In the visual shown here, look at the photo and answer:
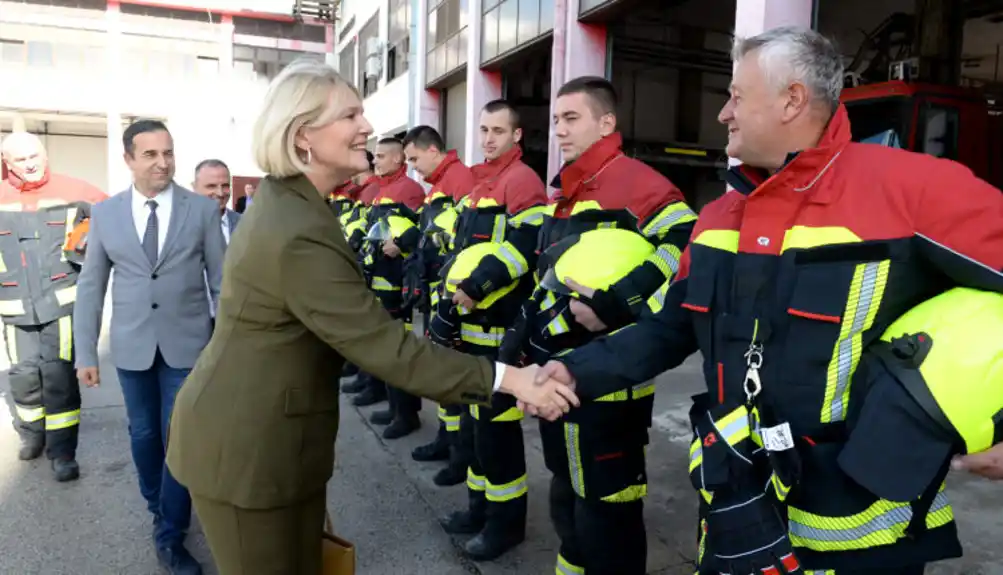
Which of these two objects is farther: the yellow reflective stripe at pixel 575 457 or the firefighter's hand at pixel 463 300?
the firefighter's hand at pixel 463 300

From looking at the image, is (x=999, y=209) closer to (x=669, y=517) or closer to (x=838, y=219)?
(x=838, y=219)

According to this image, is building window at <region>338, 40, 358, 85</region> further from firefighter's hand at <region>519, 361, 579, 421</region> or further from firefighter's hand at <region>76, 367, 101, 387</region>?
firefighter's hand at <region>519, 361, 579, 421</region>

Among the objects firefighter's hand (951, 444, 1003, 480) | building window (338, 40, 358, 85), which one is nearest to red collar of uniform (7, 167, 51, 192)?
firefighter's hand (951, 444, 1003, 480)

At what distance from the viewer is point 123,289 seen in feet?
11.1

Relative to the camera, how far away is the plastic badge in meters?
1.59

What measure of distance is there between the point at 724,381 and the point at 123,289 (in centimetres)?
292

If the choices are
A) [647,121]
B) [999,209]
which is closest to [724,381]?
[999,209]

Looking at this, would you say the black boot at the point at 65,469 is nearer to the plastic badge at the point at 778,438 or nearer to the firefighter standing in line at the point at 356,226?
the firefighter standing in line at the point at 356,226

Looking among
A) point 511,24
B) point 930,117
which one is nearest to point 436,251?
point 930,117

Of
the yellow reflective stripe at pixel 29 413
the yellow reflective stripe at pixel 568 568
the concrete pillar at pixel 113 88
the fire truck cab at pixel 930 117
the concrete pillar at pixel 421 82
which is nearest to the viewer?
the yellow reflective stripe at pixel 568 568

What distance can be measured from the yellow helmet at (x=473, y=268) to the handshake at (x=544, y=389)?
4.46ft

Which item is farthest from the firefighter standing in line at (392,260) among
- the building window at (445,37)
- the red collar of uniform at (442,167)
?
the building window at (445,37)

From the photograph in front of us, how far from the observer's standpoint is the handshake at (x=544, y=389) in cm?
216

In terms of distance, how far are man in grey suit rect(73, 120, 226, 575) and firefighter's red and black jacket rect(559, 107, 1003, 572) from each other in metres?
2.70
